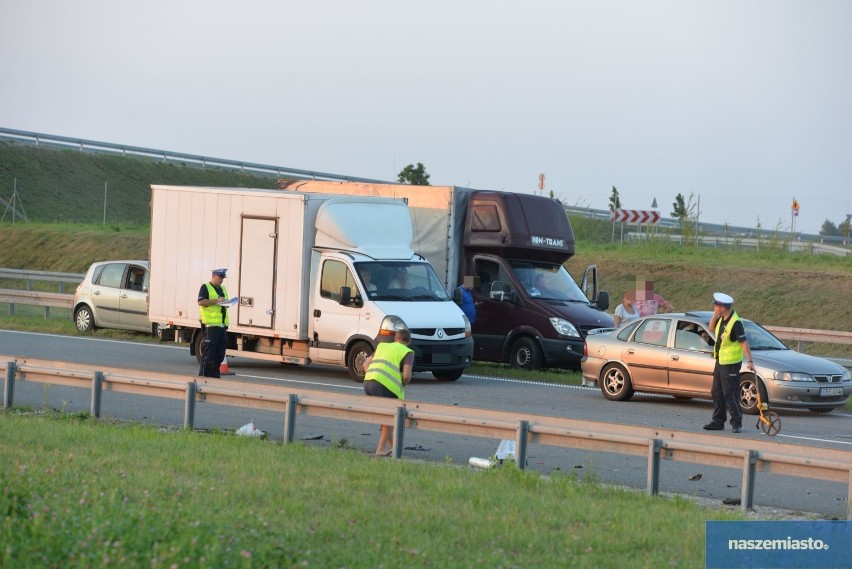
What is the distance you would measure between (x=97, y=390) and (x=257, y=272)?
6937 mm

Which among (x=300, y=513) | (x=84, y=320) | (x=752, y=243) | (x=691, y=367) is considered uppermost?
(x=752, y=243)

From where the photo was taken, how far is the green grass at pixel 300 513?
22.9ft

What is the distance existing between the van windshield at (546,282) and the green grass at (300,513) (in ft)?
38.8

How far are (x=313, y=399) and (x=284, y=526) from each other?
4.40m

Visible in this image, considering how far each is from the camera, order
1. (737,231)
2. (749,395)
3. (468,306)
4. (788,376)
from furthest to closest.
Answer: (737,231) < (468,306) < (749,395) < (788,376)

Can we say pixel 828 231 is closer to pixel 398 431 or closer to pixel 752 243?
pixel 752 243

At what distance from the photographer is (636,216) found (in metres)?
38.7

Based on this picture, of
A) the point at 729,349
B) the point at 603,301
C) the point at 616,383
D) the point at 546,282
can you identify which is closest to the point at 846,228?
the point at 603,301

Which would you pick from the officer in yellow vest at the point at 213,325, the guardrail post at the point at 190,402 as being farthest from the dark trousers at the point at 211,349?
the guardrail post at the point at 190,402

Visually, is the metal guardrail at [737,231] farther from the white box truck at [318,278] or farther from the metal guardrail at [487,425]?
the metal guardrail at [487,425]

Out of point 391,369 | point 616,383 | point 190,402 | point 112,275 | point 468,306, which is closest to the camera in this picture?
point 391,369

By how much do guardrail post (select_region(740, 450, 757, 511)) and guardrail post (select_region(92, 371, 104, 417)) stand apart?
715 centimetres

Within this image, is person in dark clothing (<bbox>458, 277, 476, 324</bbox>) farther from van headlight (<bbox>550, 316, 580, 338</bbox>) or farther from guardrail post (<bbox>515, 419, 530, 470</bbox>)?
guardrail post (<bbox>515, 419, 530, 470</bbox>)

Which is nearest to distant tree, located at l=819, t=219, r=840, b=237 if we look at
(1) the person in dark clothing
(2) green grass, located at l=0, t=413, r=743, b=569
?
(1) the person in dark clothing
